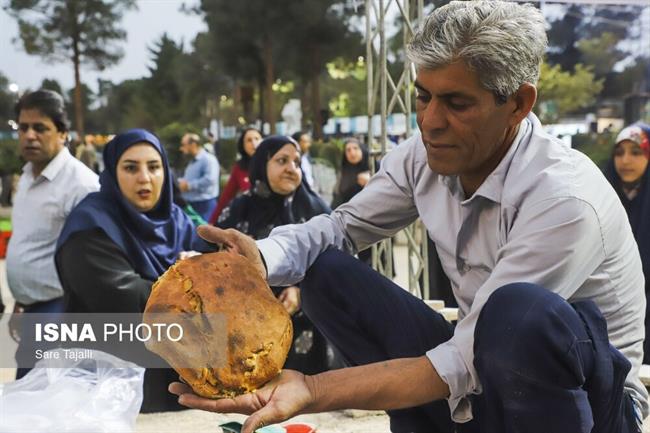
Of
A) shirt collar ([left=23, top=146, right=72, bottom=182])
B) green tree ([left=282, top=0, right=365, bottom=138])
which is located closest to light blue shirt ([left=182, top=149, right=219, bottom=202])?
shirt collar ([left=23, top=146, right=72, bottom=182])

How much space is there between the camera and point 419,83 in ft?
5.64

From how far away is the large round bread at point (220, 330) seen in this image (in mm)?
1642

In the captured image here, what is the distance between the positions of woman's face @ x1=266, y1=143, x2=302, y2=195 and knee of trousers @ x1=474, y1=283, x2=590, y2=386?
9.47ft

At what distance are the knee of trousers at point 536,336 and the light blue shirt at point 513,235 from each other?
9 cm

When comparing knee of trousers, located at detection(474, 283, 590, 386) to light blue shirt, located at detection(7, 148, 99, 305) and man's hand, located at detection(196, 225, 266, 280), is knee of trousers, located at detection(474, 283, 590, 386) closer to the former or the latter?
man's hand, located at detection(196, 225, 266, 280)

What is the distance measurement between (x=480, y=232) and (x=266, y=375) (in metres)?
0.66

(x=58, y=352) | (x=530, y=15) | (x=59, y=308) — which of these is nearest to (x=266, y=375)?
(x=530, y=15)

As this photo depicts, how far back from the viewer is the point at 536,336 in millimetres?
1507

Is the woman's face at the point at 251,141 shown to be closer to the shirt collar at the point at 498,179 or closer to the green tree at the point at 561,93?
the shirt collar at the point at 498,179

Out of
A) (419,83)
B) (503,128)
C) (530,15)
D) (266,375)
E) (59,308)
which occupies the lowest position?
(59,308)

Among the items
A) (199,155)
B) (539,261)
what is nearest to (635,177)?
(539,261)

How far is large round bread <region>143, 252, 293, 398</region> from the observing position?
1642 millimetres

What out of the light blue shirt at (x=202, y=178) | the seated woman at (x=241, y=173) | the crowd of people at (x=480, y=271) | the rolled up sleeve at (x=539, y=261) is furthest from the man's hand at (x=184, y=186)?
the rolled up sleeve at (x=539, y=261)

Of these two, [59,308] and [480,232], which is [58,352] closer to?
[59,308]
